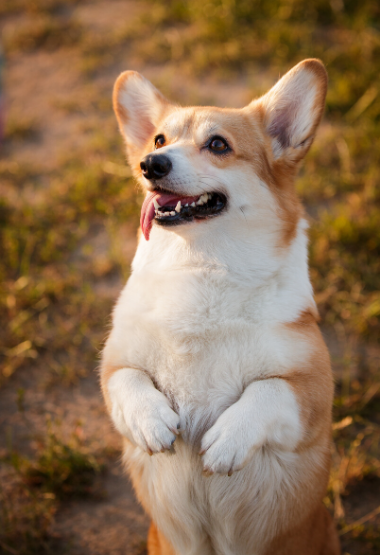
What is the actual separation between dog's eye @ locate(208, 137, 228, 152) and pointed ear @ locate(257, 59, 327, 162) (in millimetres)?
267

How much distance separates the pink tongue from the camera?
2074mm

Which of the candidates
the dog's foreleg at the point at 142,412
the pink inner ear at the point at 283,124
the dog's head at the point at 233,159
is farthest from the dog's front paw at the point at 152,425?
the pink inner ear at the point at 283,124

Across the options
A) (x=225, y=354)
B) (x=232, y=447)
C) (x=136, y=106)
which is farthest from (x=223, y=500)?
(x=136, y=106)

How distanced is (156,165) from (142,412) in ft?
3.17

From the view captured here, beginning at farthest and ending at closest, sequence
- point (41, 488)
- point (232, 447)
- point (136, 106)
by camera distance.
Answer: point (41, 488) < point (136, 106) < point (232, 447)

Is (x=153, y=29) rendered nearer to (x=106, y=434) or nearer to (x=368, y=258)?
(x=368, y=258)

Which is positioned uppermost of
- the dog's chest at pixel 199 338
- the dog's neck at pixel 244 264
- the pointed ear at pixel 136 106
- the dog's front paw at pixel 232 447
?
the pointed ear at pixel 136 106

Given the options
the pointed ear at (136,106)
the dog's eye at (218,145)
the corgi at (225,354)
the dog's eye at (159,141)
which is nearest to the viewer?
the corgi at (225,354)

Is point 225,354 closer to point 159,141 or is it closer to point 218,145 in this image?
point 218,145

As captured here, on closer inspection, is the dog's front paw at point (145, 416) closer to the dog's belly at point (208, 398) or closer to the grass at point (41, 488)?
the dog's belly at point (208, 398)

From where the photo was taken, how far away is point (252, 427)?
1700 mm

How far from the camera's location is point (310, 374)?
1.88m

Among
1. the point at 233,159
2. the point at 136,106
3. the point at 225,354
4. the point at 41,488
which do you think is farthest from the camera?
the point at 41,488

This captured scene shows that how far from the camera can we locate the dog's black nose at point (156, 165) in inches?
76.7
